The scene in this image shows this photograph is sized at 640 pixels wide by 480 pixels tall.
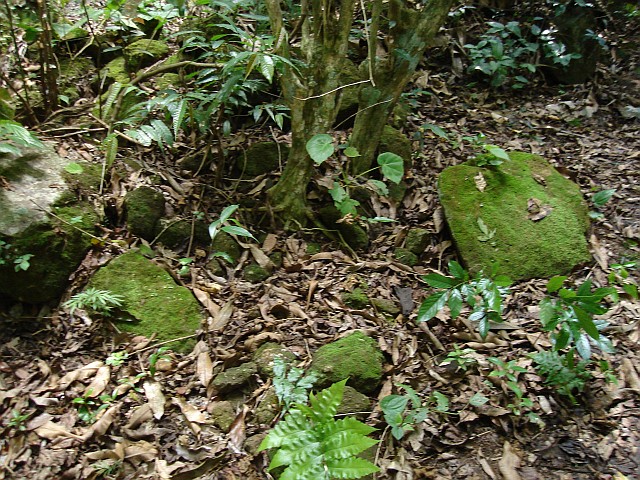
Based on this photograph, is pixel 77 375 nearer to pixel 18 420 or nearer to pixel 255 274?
pixel 18 420

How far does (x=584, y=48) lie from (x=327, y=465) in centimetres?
584

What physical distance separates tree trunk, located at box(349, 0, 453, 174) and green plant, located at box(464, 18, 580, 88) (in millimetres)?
1863

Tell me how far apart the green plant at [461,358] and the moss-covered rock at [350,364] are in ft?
1.48

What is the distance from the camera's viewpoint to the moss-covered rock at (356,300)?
3674 millimetres

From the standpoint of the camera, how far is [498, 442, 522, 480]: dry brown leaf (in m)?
2.74

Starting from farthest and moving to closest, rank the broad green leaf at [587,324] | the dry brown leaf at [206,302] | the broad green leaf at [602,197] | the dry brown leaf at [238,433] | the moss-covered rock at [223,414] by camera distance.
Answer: the broad green leaf at [602,197], the dry brown leaf at [206,302], the moss-covered rock at [223,414], the dry brown leaf at [238,433], the broad green leaf at [587,324]

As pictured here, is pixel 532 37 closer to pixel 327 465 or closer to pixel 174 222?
pixel 174 222

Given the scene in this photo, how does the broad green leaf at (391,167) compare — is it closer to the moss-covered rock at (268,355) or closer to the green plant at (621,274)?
the moss-covered rock at (268,355)

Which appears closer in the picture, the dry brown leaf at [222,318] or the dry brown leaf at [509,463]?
the dry brown leaf at [509,463]

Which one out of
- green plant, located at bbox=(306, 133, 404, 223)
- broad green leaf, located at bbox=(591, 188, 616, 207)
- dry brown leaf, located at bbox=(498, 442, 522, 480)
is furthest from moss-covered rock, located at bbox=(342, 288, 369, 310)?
broad green leaf, located at bbox=(591, 188, 616, 207)

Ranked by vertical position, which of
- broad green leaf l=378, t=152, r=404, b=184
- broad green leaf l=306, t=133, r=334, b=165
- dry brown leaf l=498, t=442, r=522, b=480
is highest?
broad green leaf l=306, t=133, r=334, b=165

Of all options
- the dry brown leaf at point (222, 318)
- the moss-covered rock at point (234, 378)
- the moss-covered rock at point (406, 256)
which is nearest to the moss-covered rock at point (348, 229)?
the moss-covered rock at point (406, 256)

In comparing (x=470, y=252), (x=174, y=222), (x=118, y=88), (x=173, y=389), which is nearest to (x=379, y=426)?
(x=173, y=389)

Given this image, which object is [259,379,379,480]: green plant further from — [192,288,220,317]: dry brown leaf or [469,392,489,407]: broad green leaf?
[192,288,220,317]: dry brown leaf
